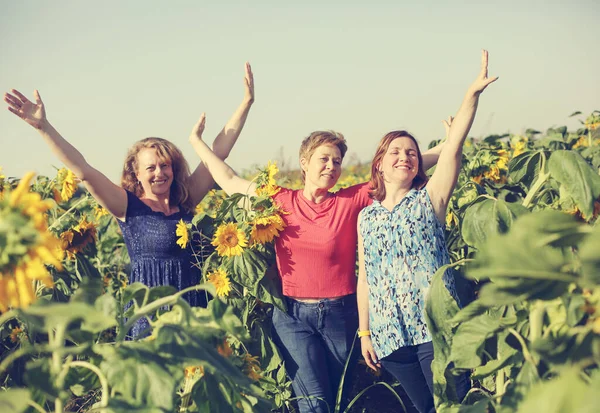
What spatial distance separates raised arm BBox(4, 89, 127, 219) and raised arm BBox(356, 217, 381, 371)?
3.54ft

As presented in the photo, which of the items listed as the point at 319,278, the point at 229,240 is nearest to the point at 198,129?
the point at 229,240

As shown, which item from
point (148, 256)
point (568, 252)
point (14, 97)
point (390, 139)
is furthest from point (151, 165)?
point (568, 252)

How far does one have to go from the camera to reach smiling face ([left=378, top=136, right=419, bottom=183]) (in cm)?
244

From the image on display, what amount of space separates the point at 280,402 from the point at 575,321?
6.18ft

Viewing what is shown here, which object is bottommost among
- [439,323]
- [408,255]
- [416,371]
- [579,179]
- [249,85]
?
[416,371]

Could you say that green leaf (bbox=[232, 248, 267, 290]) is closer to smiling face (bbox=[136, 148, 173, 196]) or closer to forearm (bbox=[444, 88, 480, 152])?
smiling face (bbox=[136, 148, 173, 196])

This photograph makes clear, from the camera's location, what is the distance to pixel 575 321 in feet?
3.65

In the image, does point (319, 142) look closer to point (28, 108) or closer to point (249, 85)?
point (249, 85)

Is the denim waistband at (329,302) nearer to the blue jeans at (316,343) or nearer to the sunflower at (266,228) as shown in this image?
the blue jeans at (316,343)

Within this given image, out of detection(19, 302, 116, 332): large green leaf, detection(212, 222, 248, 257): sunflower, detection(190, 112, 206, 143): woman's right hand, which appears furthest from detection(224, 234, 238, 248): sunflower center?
detection(19, 302, 116, 332): large green leaf

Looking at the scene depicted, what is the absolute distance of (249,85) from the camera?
3.03 metres

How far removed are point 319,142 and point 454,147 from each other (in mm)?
610

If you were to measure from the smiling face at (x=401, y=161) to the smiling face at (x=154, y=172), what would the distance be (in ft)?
3.22

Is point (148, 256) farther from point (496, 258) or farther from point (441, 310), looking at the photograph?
point (496, 258)
